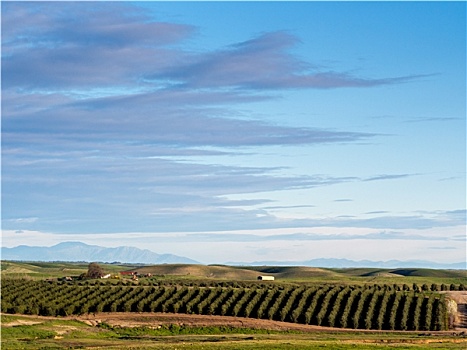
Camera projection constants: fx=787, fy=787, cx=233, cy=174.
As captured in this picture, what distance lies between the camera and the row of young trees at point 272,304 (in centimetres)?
8519

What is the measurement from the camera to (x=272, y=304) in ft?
300

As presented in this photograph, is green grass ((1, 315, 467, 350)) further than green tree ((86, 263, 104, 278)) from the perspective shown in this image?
No

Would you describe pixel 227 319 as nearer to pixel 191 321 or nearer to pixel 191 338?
pixel 191 321

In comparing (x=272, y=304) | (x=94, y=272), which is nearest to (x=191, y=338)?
(x=272, y=304)

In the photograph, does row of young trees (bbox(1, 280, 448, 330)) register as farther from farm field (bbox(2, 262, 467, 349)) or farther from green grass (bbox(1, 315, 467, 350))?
green grass (bbox(1, 315, 467, 350))

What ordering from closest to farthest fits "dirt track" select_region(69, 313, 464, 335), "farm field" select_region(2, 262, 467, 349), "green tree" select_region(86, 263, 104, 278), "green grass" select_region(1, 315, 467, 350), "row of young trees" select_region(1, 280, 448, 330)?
"green grass" select_region(1, 315, 467, 350), "farm field" select_region(2, 262, 467, 349), "dirt track" select_region(69, 313, 464, 335), "row of young trees" select_region(1, 280, 448, 330), "green tree" select_region(86, 263, 104, 278)

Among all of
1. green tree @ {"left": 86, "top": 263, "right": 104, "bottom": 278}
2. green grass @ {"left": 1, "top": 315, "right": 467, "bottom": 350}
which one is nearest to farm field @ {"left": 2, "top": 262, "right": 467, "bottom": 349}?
green grass @ {"left": 1, "top": 315, "right": 467, "bottom": 350}

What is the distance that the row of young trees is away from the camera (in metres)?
85.2

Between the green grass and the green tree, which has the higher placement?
the green tree

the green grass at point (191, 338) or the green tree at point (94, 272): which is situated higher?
the green tree at point (94, 272)

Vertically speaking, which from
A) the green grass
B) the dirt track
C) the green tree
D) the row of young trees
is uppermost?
the green tree

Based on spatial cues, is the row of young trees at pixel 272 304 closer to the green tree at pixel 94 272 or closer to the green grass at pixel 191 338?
the green grass at pixel 191 338

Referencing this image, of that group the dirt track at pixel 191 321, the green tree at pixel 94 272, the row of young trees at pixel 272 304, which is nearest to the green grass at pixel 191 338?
the dirt track at pixel 191 321

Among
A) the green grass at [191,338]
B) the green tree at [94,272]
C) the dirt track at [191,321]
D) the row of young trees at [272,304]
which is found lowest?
the green grass at [191,338]
